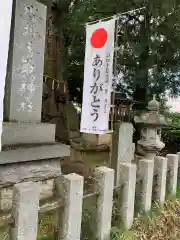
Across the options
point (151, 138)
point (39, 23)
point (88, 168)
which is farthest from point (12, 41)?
point (88, 168)

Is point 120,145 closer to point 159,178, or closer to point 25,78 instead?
point 159,178

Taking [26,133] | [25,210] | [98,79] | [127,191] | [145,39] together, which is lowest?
[127,191]

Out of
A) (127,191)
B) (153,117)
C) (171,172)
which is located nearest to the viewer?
(127,191)

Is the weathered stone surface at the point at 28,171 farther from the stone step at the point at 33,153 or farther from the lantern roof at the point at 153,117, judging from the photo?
the lantern roof at the point at 153,117

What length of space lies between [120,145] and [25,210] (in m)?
3.26

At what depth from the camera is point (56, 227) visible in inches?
113

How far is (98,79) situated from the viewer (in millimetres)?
4812

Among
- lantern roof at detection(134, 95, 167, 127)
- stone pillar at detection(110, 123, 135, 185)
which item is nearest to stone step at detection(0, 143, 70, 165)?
stone pillar at detection(110, 123, 135, 185)

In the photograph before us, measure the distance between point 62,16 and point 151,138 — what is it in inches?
175

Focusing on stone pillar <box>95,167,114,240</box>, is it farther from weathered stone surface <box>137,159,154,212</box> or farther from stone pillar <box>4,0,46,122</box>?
stone pillar <box>4,0,46,122</box>

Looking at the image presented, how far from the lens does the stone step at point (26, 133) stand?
3.42 metres

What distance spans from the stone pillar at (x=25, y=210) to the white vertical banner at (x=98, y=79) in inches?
91.8

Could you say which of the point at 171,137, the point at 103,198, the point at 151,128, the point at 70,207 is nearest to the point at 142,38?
the point at 151,128

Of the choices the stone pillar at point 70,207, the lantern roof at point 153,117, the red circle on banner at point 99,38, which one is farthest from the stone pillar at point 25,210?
the lantern roof at point 153,117
